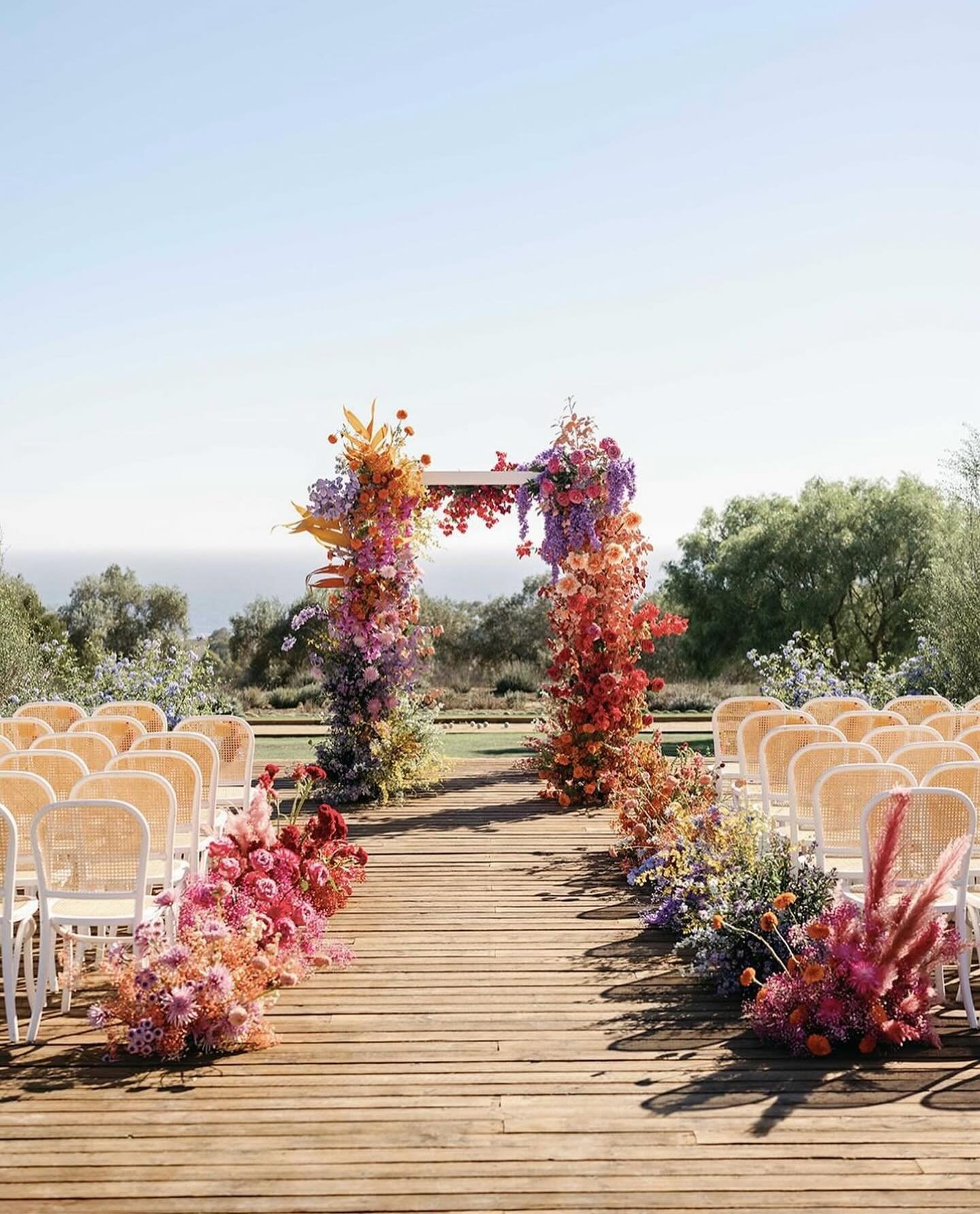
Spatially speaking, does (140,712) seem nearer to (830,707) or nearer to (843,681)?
(830,707)

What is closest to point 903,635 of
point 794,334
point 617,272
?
point 794,334

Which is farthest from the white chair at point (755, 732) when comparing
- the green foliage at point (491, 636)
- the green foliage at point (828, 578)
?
the green foliage at point (491, 636)

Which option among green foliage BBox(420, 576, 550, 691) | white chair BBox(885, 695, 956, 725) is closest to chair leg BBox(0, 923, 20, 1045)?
white chair BBox(885, 695, 956, 725)

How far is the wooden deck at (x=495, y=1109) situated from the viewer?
3.18 m

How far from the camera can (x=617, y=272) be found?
54.7 ft

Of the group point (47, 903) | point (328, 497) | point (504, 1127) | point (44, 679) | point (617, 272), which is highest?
point (617, 272)

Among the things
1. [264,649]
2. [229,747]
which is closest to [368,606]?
[229,747]

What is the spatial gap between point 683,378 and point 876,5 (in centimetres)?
1837

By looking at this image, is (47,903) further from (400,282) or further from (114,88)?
(400,282)

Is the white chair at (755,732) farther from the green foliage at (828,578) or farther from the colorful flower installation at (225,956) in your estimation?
the green foliage at (828,578)

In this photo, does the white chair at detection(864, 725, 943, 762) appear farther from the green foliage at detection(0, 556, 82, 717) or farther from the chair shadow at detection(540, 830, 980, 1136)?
the green foliage at detection(0, 556, 82, 717)

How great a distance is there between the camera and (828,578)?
23516 millimetres

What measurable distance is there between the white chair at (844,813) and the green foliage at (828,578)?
1836cm

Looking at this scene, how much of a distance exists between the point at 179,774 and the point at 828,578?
19815mm
